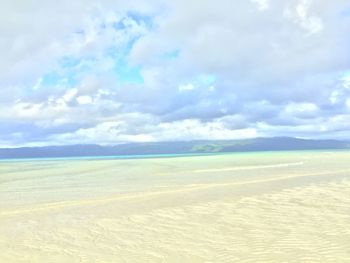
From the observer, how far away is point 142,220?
1395 centimetres

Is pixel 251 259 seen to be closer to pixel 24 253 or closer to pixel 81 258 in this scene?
pixel 81 258

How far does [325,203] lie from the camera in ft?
51.7

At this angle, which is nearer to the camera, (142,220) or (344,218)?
(344,218)

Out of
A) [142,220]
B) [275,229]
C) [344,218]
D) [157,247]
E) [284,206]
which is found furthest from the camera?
[284,206]

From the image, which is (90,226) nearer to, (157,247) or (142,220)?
(142,220)

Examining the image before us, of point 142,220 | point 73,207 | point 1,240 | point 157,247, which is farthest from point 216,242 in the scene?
point 73,207

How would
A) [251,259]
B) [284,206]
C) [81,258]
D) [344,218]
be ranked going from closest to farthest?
[251,259] < [81,258] < [344,218] < [284,206]

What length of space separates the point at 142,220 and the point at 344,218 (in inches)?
239

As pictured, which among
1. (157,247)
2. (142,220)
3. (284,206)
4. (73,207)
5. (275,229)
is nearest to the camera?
(157,247)

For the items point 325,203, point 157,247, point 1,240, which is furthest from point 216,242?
point 325,203

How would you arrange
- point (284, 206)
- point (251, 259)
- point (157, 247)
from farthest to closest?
point (284, 206) → point (157, 247) → point (251, 259)

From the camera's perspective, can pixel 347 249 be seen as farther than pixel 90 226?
No

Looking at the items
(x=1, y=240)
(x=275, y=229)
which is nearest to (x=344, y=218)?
(x=275, y=229)

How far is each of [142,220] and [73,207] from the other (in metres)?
5.04
